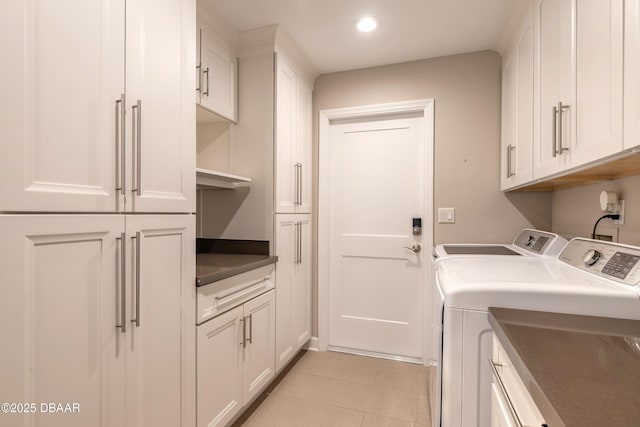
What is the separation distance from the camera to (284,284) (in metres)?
2.27

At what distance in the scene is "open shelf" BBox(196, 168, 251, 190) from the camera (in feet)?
5.75

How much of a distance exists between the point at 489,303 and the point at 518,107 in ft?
4.57

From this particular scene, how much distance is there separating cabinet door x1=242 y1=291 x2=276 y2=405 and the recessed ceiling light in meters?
1.82

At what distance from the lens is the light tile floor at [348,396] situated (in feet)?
5.98

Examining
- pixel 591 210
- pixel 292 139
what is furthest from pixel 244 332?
pixel 591 210

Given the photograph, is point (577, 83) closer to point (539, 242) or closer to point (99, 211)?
point (539, 242)

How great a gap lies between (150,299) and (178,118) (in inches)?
29.0

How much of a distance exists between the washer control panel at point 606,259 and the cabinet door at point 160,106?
63.7 inches

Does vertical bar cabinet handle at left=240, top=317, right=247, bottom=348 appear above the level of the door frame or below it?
below

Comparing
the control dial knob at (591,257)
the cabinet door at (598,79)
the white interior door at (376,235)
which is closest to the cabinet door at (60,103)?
the cabinet door at (598,79)

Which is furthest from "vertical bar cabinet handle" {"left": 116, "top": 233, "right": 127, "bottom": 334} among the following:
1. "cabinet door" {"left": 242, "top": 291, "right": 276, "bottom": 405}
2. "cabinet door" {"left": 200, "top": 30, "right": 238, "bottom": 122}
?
"cabinet door" {"left": 200, "top": 30, "right": 238, "bottom": 122}

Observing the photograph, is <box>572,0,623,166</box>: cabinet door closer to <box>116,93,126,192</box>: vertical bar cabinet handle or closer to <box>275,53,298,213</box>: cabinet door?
<box>116,93,126,192</box>: vertical bar cabinet handle

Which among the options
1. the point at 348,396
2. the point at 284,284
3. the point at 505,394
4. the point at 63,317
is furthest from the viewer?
the point at 284,284

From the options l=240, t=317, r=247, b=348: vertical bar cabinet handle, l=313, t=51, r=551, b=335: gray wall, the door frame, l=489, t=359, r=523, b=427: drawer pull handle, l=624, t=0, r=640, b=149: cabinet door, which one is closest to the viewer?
l=489, t=359, r=523, b=427: drawer pull handle
